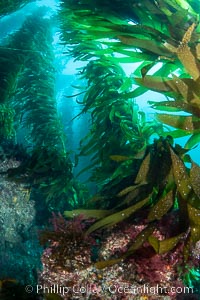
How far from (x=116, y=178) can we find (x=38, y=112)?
3.26 metres

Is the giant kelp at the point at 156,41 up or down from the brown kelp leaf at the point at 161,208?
up

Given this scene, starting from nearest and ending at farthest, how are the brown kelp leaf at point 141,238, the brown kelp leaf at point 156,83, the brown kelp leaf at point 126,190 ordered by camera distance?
the brown kelp leaf at point 141,238
the brown kelp leaf at point 156,83
the brown kelp leaf at point 126,190

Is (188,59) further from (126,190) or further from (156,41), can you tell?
(126,190)

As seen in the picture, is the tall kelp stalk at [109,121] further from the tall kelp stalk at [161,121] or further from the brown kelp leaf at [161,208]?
the brown kelp leaf at [161,208]

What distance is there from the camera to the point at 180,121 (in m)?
2.60

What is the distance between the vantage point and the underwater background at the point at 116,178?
249 cm

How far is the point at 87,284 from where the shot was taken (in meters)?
2.63

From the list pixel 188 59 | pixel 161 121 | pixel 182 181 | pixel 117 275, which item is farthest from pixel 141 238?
pixel 188 59

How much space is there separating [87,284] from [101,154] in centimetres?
182

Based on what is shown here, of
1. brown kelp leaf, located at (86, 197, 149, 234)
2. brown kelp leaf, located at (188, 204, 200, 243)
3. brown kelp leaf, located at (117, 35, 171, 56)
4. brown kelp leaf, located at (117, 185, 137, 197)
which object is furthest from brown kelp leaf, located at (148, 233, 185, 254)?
brown kelp leaf, located at (117, 35, 171, 56)

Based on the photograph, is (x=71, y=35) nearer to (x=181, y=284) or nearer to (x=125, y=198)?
(x=125, y=198)

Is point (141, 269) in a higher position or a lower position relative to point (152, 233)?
lower

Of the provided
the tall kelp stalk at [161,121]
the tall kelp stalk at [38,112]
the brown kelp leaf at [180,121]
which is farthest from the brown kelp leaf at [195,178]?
the tall kelp stalk at [38,112]

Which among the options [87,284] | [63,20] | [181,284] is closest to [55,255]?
[87,284]
